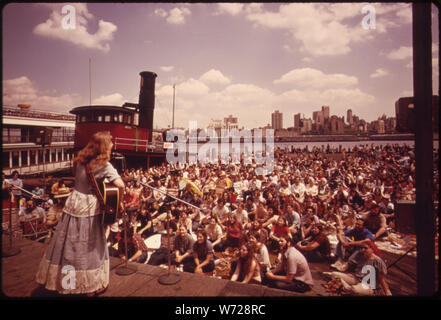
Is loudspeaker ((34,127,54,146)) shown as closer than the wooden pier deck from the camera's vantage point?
No

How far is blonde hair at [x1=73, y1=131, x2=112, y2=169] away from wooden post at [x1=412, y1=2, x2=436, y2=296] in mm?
3313

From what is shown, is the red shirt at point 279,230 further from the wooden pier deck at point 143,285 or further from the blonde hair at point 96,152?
the blonde hair at point 96,152

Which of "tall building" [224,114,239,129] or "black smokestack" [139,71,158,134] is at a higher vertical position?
"black smokestack" [139,71,158,134]

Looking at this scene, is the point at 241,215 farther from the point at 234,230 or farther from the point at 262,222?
the point at 234,230

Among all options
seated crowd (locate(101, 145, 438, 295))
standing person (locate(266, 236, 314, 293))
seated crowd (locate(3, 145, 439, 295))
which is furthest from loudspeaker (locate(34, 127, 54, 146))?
standing person (locate(266, 236, 314, 293))

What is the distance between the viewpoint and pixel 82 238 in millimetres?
2127

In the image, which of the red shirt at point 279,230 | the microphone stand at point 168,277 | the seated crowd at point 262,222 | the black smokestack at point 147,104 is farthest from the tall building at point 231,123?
the black smokestack at point 147,104

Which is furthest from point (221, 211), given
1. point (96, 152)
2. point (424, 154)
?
point (424, 154)

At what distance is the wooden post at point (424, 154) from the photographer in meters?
2.15

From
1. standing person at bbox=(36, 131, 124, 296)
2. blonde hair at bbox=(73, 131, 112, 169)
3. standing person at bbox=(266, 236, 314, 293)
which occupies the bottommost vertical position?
standing person at bbox=(266, 236, 314, 293)

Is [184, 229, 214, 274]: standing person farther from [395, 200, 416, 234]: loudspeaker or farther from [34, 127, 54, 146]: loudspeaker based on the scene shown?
[34, 127, 54, 146]: loudspeaker

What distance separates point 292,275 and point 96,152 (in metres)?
3.25

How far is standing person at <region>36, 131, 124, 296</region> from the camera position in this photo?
209 cm
